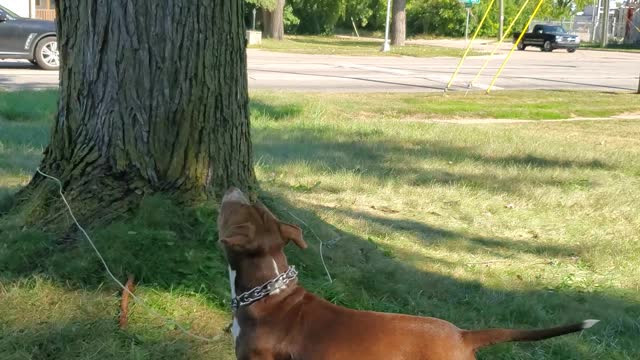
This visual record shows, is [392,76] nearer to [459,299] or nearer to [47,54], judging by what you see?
[47,54]

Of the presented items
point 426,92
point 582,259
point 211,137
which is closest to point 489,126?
point 426,92

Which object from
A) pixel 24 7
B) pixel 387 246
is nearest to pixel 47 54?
pixel 387 246

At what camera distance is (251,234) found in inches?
121

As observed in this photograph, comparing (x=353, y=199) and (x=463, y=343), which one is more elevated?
(x=463, y=343)

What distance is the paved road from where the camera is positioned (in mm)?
17906

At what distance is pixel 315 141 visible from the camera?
1047 centimetres

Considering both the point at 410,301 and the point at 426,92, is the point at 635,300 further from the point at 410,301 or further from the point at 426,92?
the point at 426,92

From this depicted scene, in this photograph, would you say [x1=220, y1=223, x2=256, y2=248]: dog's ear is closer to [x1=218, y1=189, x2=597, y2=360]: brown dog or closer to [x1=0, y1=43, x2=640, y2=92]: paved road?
[x1=218, y1=189, x2=597, y2=360]: brown dog

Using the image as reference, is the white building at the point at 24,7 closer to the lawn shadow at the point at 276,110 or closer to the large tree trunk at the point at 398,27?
the large tree trunk at the point at 398,27

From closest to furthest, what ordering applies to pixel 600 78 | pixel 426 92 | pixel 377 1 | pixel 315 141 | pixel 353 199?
1. pixel 353 199
2. pixel 315 141
3. pixel 426 92
4. pixel 600 78
5. pixel 377 1

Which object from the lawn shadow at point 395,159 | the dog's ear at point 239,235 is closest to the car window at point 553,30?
the lawn shadow at point 395,159

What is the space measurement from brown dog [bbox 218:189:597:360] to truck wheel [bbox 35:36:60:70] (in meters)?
16.6

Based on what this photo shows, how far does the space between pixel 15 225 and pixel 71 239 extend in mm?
460

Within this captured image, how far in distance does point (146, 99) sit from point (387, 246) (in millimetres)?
2259
